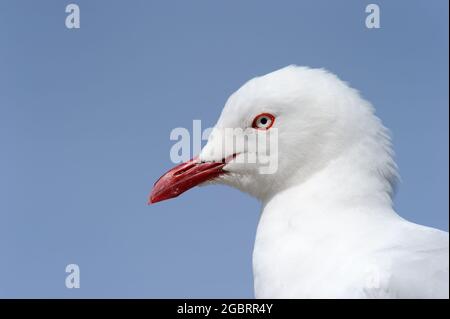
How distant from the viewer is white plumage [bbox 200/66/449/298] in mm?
4555

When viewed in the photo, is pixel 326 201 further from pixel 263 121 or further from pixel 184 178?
pixel 184 178

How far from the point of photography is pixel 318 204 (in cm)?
516

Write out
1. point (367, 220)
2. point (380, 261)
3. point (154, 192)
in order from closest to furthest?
1. point (380, 261)
2. point (367, 220)
3. point (154, 192)

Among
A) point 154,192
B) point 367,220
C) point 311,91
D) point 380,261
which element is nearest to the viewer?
point 380,261

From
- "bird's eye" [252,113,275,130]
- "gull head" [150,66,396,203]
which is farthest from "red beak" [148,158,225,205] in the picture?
"bird's eye" [252,113,275,130]

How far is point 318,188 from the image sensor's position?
5.25m

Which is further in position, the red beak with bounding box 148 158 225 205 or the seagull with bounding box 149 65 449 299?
the red beak with bounding box 148 158 225 205

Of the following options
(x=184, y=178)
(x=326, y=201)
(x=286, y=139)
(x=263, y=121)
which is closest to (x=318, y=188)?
(x=326, y=201)

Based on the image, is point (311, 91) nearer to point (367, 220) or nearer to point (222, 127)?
point (222, 127)

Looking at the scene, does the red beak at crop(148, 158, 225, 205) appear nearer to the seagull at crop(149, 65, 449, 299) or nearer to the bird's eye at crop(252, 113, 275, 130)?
the seagull at crop(149, 65, 449, 299)

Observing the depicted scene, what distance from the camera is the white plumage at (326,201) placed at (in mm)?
4555

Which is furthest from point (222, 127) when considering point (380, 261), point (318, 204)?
point (380, 261)

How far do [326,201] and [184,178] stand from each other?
138cm
